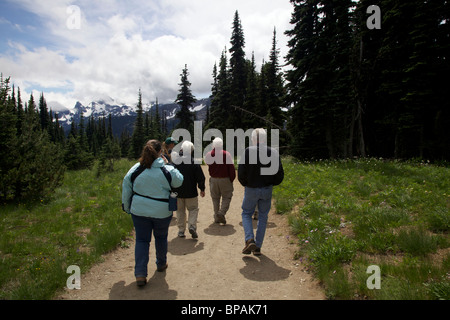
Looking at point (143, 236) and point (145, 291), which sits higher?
point (143, 236)

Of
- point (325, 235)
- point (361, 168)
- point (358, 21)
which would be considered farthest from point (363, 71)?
point (325, 235)

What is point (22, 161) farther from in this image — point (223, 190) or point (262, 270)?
point (262, 270)

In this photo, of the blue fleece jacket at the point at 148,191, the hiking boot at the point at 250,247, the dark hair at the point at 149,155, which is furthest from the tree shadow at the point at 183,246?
the dark hair at the point at 149,155

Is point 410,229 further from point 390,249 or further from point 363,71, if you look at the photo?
point 363,71

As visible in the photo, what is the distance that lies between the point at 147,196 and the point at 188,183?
7.87ft

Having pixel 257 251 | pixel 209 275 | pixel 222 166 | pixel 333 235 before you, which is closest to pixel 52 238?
pixel 209 275

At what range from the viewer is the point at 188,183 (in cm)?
684

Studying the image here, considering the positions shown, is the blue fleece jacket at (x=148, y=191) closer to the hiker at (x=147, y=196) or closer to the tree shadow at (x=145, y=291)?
the hiker at (x=147, y=196)

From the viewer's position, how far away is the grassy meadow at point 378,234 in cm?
383

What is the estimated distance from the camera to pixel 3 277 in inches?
177

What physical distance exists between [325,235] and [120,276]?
4.48 meters

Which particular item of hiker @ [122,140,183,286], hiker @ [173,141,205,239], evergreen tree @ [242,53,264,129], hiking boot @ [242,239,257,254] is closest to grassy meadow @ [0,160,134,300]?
hiker @ [122,140,183,286]

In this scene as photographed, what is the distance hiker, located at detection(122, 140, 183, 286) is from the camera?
4.44 meters
